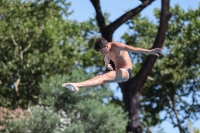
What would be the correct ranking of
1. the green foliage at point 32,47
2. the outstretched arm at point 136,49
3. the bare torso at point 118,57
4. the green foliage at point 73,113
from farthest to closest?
the green foliage at point 32,47 → the green foliage at point 73,113 → the bare torso at point 118,57 → the outstretched arm at point 136,49

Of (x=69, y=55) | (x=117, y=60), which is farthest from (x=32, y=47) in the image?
(x=117, y=60)

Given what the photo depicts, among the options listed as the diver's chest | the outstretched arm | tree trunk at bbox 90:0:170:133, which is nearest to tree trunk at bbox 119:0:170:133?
tree trunk at bbox 90:0:170:133

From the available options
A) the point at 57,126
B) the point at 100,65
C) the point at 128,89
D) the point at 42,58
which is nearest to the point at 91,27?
the point at 100,65

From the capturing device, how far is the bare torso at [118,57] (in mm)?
7641

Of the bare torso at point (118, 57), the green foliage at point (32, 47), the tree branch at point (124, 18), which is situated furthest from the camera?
the green foliage at point (32, 47)

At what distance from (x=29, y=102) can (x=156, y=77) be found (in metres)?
5.70

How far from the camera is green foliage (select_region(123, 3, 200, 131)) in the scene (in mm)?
23953

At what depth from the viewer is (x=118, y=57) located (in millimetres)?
7816

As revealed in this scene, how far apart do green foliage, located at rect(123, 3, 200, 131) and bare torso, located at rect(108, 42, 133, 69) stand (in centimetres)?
1544

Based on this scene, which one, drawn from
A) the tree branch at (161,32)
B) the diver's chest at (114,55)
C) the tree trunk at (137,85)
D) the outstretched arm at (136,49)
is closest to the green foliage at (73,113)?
the tree trunk at (137,85)

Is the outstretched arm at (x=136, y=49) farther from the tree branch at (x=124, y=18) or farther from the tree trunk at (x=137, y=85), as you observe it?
the tree trunk at (x=137, y=85)

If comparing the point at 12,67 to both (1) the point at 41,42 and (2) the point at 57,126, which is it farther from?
(2) the point at 57,126

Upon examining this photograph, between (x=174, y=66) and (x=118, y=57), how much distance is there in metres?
17.0

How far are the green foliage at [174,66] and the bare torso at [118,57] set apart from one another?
608 inches
